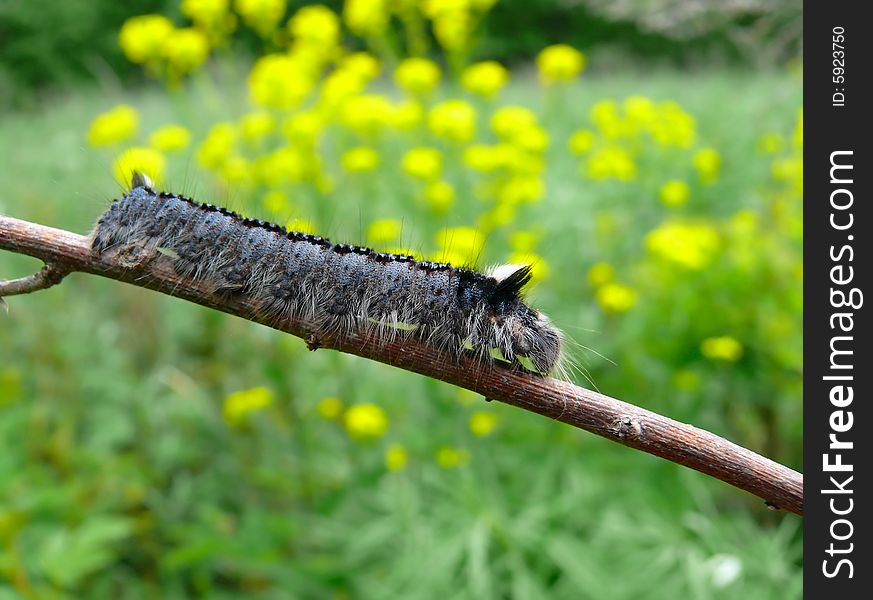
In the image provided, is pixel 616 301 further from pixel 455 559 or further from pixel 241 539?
pixel 241 539

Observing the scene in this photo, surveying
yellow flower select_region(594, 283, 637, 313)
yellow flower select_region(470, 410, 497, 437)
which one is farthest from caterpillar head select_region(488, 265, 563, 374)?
yellow flower select_region(594, 283, 637, 313)

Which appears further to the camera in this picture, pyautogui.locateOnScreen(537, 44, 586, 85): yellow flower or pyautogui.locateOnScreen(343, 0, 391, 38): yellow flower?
pyautogui.locateOnScreen(537, 44, 586, 85): yellow flower

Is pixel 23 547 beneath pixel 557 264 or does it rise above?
beneath

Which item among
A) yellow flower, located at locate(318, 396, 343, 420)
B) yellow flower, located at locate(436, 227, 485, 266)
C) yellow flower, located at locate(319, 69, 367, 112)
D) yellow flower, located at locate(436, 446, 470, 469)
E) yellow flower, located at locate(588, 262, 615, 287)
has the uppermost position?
yellow flower, located at locate(319, 69, 367, 112)

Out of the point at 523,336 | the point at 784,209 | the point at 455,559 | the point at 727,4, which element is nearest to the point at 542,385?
the point at 523,336

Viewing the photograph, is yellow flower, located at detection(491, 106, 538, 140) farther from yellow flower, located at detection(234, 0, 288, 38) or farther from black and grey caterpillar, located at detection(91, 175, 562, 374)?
black and grey caterpillar, located at detection(91, 175, 562, 374)

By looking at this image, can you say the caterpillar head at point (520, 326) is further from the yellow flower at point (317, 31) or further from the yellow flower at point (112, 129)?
the yellow flower at point (317, 31)
